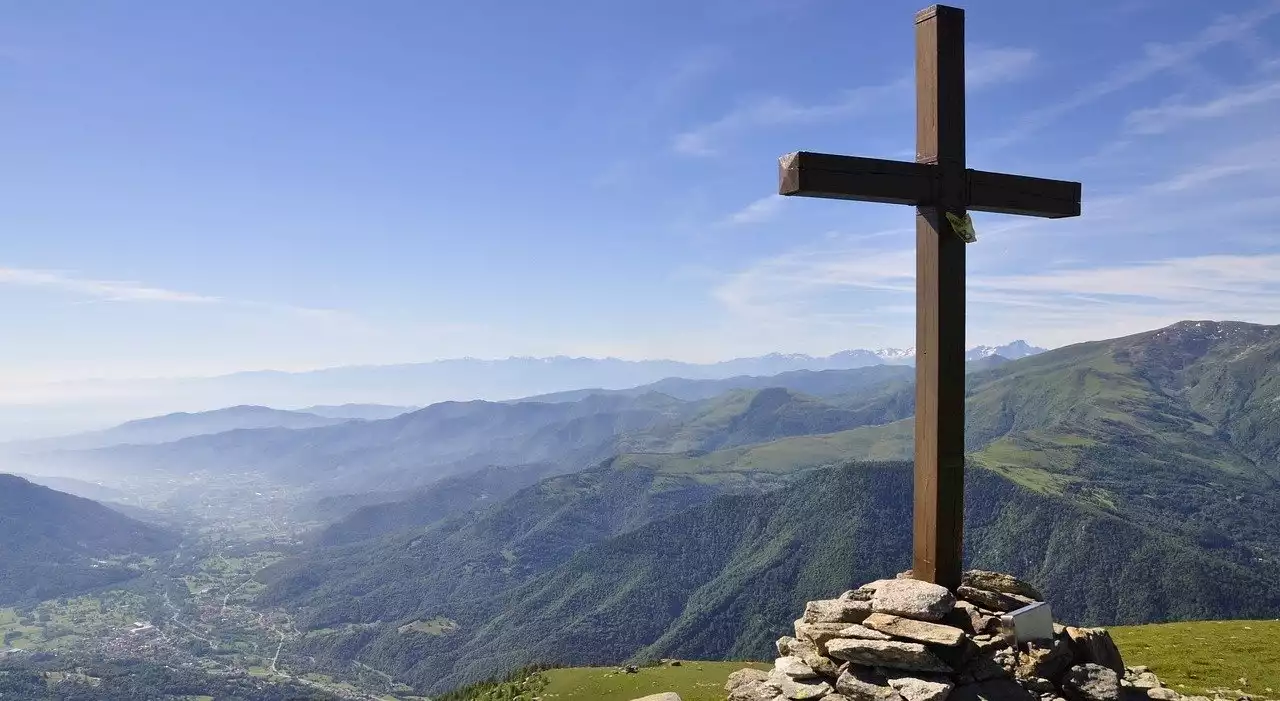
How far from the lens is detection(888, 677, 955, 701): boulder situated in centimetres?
680

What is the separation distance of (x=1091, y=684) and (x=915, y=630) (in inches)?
80.4

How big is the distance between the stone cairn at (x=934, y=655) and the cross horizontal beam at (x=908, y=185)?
4163 mm

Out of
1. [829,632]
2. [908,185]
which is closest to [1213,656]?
[829,632]

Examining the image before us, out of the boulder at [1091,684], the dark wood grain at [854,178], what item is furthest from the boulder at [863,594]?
the dark wood grain at [854,178]

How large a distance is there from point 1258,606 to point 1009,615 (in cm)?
20612

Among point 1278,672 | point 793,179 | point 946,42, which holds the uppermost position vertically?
point 946,42

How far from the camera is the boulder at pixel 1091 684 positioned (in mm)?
7430

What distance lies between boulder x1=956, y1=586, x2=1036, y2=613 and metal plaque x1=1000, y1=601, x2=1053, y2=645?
0.47 ft

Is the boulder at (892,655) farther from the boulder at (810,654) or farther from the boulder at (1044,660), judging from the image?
the boulder at (1044,660)

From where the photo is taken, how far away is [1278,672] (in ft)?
58.5

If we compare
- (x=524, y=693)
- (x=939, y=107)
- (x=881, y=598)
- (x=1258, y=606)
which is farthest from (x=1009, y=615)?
(x=1258, y=606)

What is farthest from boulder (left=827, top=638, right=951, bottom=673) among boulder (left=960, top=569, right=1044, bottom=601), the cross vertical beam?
boulder (left=960, top=569, right=1044, bottom=601)

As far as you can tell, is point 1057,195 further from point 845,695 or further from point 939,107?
point 845,695

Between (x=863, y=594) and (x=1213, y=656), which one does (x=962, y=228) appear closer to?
(x=863, y=594)
